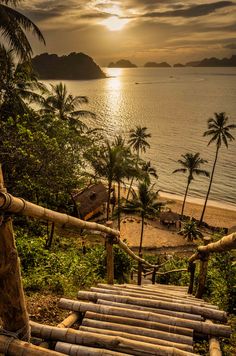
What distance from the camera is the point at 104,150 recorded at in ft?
72.2

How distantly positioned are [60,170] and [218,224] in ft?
79.9

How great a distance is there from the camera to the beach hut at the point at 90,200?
95.0ft

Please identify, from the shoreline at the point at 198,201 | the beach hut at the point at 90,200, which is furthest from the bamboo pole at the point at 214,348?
the shoreline at the point at 198,201

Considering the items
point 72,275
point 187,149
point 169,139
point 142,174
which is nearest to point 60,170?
point 72,275

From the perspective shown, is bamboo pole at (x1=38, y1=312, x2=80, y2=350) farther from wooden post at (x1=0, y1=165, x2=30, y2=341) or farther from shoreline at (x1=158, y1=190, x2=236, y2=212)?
→ shoreline at (x1=158, y1=190, x2=236, y2=212)

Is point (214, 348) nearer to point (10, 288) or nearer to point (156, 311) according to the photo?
point (156, 311)

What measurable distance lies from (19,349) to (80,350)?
Answer: 2.71 feet

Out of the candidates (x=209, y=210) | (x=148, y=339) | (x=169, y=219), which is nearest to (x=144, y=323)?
(x=148, y=339)

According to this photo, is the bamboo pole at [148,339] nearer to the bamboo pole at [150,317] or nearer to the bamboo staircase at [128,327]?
the bamboo staircase at [128,327]

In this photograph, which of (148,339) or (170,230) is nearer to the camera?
(148,339)

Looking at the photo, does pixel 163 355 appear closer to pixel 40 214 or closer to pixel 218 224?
pixel 40 214

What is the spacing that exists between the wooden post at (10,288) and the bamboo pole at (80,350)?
56 centimetres

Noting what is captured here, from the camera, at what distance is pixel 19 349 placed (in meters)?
2.52

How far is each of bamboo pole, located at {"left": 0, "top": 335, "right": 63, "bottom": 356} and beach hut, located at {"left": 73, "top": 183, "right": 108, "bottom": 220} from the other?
83.7 feet
